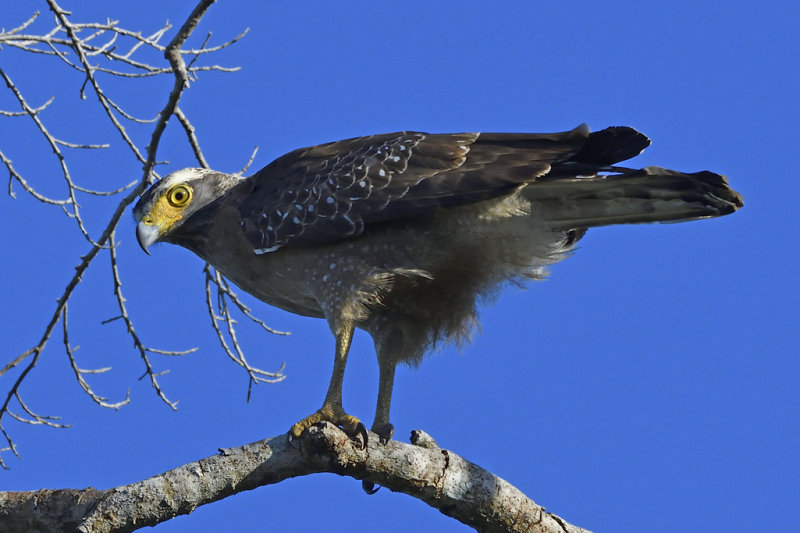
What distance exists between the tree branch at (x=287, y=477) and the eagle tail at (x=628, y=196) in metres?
1.51

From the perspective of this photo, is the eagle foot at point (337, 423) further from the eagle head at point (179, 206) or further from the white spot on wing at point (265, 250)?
the eagle head at point (179, 206)

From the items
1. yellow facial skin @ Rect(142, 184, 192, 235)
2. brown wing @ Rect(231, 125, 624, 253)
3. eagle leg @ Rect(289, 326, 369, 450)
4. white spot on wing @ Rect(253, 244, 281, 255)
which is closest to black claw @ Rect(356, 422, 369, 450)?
eagle leg @ Rect(289, 326, 369, 450)

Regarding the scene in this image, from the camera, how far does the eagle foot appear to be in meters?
5.12

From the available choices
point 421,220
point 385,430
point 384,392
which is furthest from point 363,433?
point 421,220

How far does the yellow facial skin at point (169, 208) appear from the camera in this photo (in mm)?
6680

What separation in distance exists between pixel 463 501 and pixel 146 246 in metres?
2.74

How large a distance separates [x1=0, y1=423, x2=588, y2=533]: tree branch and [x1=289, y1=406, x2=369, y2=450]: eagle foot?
48 millimetres

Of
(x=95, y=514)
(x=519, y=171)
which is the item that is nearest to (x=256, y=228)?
(x=519, y=171)

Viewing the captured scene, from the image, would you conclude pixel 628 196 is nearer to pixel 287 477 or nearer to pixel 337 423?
pixel 337 423

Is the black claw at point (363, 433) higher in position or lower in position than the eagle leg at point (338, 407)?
lower

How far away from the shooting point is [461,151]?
235 inches

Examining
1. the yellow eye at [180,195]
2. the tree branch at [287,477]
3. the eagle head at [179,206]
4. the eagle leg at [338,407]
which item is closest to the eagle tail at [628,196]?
the eagle leg at [338,407]

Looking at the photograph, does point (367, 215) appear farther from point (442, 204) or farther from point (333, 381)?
point (333, 381)

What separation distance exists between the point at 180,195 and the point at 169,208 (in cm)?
11
